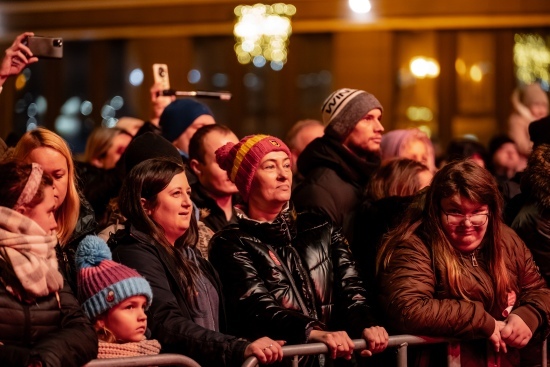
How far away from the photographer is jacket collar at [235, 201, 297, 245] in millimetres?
6508

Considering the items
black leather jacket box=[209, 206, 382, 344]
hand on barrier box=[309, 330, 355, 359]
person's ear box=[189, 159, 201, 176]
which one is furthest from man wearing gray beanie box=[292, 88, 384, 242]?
hand on barrier box=[309, 330, 355, 359]

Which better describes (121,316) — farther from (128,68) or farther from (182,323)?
(128,68)

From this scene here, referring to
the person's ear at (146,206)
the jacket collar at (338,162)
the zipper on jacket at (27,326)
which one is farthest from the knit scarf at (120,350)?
the jacket collar at (338,162)

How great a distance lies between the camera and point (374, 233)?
7.22 meters

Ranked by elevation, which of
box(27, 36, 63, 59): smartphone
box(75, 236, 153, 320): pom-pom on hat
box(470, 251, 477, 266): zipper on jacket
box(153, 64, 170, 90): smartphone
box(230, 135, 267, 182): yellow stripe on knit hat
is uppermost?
box(27, 36, 63, 59): smartphone

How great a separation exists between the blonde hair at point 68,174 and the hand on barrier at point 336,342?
141 centimetres

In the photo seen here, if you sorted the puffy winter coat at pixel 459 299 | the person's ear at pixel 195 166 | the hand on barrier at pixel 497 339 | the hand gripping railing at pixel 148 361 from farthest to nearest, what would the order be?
the person's ear at pixel 195 166, the hand on barrier at pixel 497 339, the puffy winter coat at pixel 459 299, the hand gripping railing at pixel 148 361

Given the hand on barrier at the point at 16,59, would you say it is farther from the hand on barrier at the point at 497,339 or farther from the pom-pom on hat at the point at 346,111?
the hand on barrier at the point at 497,339

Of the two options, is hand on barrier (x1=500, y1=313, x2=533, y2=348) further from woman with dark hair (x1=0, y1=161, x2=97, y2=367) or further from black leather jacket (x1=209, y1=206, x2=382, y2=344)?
woman with dark hair (x1=0, y1=161, x2=97, y2=367)

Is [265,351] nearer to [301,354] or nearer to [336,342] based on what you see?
[301,354]

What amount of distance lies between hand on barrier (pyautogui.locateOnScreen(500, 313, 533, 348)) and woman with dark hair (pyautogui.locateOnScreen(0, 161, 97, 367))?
2273 millimetres

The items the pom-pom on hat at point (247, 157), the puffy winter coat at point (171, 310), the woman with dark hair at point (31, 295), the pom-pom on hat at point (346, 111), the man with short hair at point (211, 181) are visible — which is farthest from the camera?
the pom-pom on hat at point (346, 111)

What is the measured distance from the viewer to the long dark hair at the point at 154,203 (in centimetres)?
621

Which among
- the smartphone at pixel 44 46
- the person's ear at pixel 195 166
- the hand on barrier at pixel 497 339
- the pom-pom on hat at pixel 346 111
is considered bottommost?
the hand on barrier at pixel 497 339
